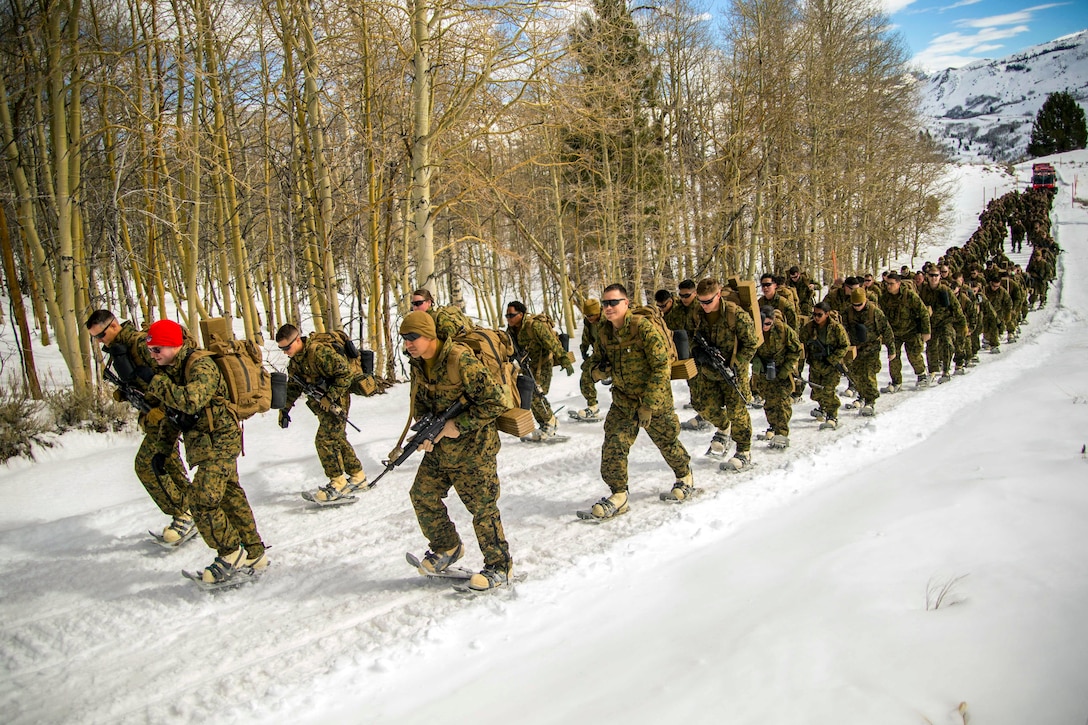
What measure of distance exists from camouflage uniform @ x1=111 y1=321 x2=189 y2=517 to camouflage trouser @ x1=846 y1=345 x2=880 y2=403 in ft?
27.4

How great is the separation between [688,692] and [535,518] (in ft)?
8.44

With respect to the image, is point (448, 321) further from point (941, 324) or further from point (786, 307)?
point (941, 324)

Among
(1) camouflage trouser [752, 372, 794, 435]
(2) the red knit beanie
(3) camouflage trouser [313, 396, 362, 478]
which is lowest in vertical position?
(1) camouflage trouser [752, 372, 794, 435]

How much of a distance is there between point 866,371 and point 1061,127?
9881 cm

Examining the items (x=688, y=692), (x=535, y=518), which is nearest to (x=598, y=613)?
(x=688, y=692)

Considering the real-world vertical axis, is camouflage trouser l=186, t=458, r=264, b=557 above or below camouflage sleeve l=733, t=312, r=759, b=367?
below

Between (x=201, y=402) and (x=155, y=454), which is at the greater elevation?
(x=201, y=402)

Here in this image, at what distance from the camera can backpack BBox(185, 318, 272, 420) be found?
175 inches

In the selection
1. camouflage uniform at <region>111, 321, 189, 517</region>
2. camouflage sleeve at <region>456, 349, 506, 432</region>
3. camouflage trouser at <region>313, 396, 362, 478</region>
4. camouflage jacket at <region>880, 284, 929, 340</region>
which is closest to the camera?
camouflage sleeve at <region>456, 349, 506, 432</region>

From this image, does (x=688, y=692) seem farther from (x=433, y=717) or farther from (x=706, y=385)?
(x=706, y=385)

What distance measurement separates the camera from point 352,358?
623 cm

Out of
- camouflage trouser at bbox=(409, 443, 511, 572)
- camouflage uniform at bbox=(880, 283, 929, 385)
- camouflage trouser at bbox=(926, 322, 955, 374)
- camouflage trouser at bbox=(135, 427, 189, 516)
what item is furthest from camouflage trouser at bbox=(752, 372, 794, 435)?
camouflage trouser at bbox=(135, 427, 189, 516)

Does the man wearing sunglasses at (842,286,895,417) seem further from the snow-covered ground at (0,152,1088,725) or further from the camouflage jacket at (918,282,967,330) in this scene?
the camouflage jacket at (918,282,967,330)

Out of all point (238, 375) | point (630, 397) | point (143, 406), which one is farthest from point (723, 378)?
point (143, 406)
